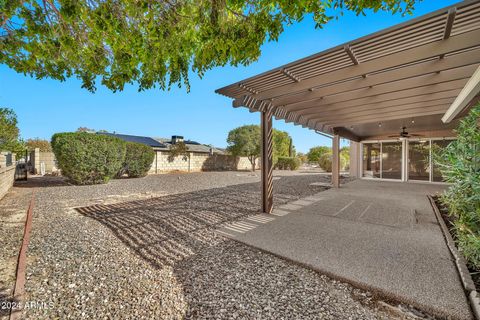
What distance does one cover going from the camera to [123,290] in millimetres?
2041

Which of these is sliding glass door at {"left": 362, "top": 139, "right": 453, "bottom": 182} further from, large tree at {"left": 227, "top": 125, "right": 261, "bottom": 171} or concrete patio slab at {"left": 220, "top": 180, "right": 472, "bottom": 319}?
large tree at {"left": 227, "top": 125, "right": 261, "bottom": 171}

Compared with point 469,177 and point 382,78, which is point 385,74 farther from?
point 469,177

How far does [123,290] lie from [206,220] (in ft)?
8.06

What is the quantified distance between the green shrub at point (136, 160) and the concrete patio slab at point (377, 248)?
9.78 metres

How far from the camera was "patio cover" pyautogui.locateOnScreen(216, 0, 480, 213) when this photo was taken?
250cm

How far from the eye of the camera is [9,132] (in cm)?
1088

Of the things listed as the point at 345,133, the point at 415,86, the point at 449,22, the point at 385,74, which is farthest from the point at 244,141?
the point at 449,22

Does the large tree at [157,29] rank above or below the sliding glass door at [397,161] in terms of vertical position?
above

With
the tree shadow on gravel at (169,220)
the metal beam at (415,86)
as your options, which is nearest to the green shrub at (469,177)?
the metal beam at (415,86)

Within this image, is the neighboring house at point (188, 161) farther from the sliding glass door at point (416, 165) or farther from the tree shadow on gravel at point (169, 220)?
the sliding glass door at point (416, 165)

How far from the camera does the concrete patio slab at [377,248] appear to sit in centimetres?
200

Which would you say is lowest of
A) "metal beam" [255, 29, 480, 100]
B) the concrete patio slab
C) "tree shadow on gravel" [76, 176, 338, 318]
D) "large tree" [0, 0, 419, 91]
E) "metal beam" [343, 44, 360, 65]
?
"tree shadow on gravel" [76, 176, 338, 318]

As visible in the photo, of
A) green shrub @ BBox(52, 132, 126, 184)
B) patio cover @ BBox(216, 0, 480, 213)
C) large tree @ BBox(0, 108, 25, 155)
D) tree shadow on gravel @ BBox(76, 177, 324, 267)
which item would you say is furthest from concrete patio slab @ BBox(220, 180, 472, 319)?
large tree @ BBox(0, 108, 25, 155)

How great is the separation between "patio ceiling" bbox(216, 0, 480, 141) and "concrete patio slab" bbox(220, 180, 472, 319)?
273cm
